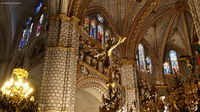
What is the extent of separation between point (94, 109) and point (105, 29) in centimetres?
566

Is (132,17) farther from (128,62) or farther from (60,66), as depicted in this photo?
(60,66)

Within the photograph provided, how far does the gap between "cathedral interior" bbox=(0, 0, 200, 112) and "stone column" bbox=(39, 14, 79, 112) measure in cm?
4

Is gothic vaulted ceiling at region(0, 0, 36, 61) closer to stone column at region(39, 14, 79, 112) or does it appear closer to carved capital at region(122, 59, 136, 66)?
stone column at region(39, 14, 79, 112)

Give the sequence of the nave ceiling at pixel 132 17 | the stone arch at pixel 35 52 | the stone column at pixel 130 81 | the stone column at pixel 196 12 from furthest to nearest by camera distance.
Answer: the nave ceiling at pixel 132 17 → the stone column at pixel 130 81 → the stone arch at pixel 35 52 → the stone column at pixel 196 12

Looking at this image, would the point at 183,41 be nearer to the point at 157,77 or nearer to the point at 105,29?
the point at 157,77

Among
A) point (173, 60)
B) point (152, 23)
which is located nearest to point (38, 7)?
point (152, 23)

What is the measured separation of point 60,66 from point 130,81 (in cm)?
634

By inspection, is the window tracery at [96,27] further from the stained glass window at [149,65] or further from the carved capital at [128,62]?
the stained glass window at [149,65]

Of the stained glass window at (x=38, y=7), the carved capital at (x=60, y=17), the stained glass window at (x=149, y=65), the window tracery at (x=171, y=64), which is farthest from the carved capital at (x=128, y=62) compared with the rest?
the stained glass window at (x=38, y=7)

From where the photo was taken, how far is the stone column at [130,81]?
592 inches

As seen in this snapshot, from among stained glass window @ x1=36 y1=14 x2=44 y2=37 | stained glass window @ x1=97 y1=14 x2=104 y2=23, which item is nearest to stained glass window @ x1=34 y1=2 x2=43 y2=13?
stained glass window @ x1=36 y1=14 x2=44 y2=37

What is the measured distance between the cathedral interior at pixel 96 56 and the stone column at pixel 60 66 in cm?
4

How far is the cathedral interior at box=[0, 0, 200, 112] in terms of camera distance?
10.1 meters

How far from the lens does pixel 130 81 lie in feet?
51.7
